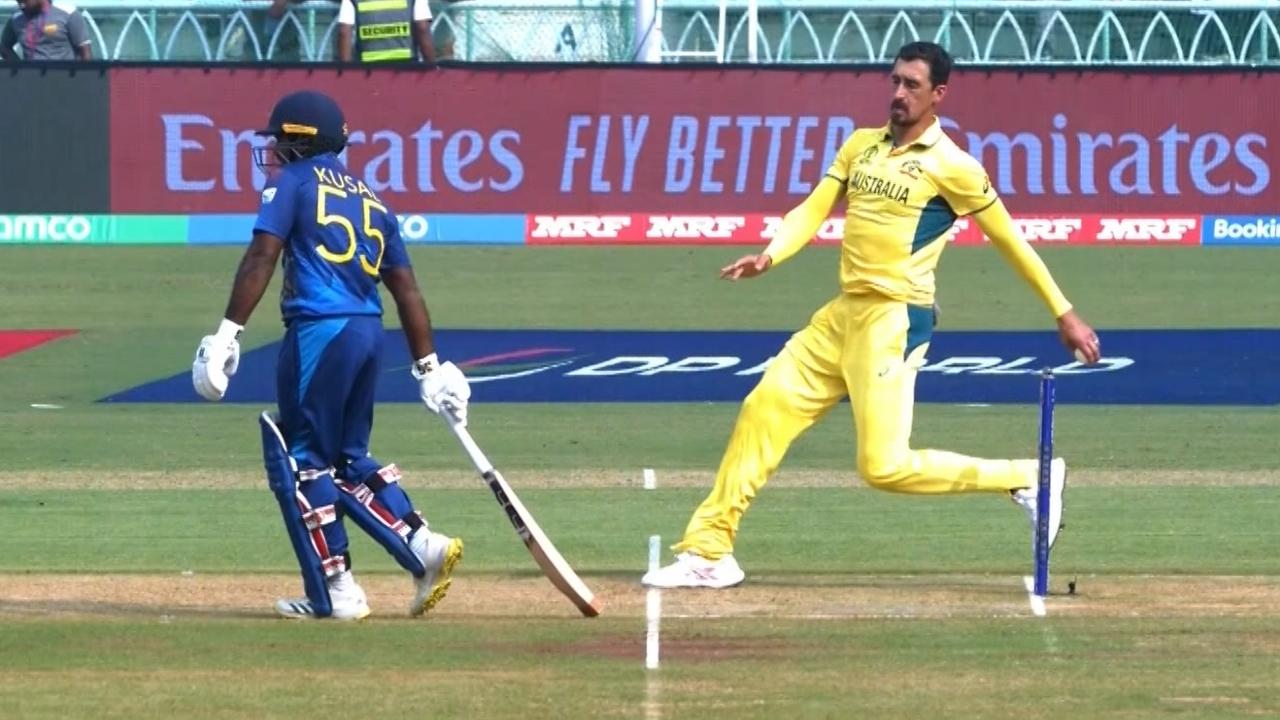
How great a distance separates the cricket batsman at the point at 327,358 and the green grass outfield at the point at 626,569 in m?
0.26

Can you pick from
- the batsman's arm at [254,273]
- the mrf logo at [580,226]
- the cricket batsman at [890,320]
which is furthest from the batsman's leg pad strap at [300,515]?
the mrf logo at [580,226]

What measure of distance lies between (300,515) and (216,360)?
647 mm

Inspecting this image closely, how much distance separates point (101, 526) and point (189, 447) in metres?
2.67

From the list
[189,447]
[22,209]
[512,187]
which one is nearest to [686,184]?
[512,187]

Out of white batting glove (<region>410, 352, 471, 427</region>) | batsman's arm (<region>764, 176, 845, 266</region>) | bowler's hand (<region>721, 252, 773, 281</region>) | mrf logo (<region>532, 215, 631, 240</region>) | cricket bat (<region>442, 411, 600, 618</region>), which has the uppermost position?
batsman's arm (<region>764, 176, 845, 266</region>)

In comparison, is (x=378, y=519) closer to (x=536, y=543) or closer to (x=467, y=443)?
(x=467, y=443)

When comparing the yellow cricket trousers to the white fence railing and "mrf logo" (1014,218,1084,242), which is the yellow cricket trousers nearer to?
"mrf logo" (1014,218,1084,242)

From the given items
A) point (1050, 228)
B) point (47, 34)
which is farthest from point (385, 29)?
point (1050, 228)

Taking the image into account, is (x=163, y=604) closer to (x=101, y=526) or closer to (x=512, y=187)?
(x=101, y=526)

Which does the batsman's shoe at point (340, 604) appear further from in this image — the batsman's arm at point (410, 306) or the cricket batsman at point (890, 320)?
the cricket batsman at point (890, 320)

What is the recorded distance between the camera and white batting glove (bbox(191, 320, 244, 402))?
827 cm

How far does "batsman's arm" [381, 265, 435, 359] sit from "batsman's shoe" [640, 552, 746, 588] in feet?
4.53

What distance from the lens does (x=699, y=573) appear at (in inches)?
368

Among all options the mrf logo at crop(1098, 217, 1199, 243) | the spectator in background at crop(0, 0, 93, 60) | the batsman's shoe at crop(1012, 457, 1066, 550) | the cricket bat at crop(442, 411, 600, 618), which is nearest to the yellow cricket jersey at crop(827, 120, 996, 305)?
the batsman's shoe at crop(1012, 457, 1066, 550)
